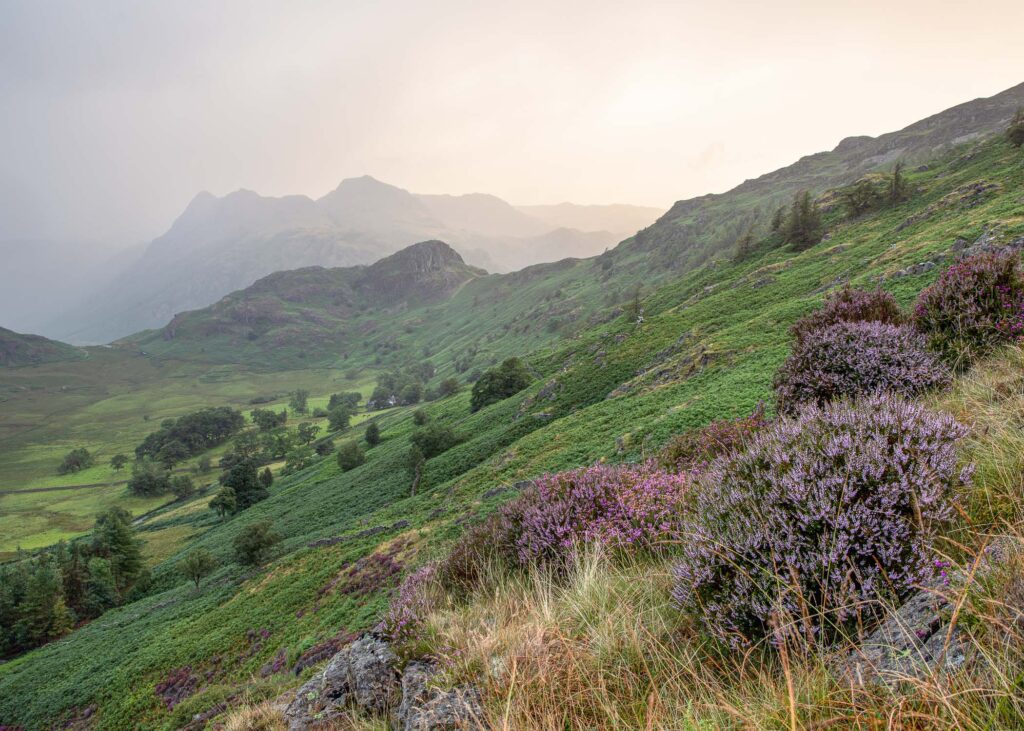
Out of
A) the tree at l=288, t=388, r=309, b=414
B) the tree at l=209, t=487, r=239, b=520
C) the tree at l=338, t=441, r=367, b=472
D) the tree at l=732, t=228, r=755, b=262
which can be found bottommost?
the tree at l=209, t=487, r=239, b=520

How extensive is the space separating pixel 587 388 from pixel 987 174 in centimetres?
4111

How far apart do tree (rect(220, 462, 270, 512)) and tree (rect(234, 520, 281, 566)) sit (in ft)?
143

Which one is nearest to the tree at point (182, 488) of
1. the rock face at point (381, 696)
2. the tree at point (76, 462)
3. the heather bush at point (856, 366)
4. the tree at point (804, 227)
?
the tree at point (76, 462)

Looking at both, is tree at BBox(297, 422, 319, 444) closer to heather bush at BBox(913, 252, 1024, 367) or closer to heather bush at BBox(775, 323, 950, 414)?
heather bush at BBox(775, 323, 950, 414)

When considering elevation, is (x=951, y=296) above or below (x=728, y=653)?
above

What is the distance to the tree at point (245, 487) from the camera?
6969 centimetres

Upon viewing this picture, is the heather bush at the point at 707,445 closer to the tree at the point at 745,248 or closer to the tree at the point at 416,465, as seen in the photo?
the tree at the point at 416,465

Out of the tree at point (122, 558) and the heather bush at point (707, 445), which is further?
the tree at point (122, 558)

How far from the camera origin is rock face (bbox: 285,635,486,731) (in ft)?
11.2

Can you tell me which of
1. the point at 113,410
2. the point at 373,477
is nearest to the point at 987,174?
the point at 373,477

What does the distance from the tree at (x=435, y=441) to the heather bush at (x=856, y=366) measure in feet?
123

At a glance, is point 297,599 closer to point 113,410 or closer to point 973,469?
point 973,469

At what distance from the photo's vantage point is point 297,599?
20844 millimetres

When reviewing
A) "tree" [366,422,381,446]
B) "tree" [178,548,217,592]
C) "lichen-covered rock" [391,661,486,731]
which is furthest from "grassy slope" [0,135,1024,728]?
"tree" [366,422,381,446]
